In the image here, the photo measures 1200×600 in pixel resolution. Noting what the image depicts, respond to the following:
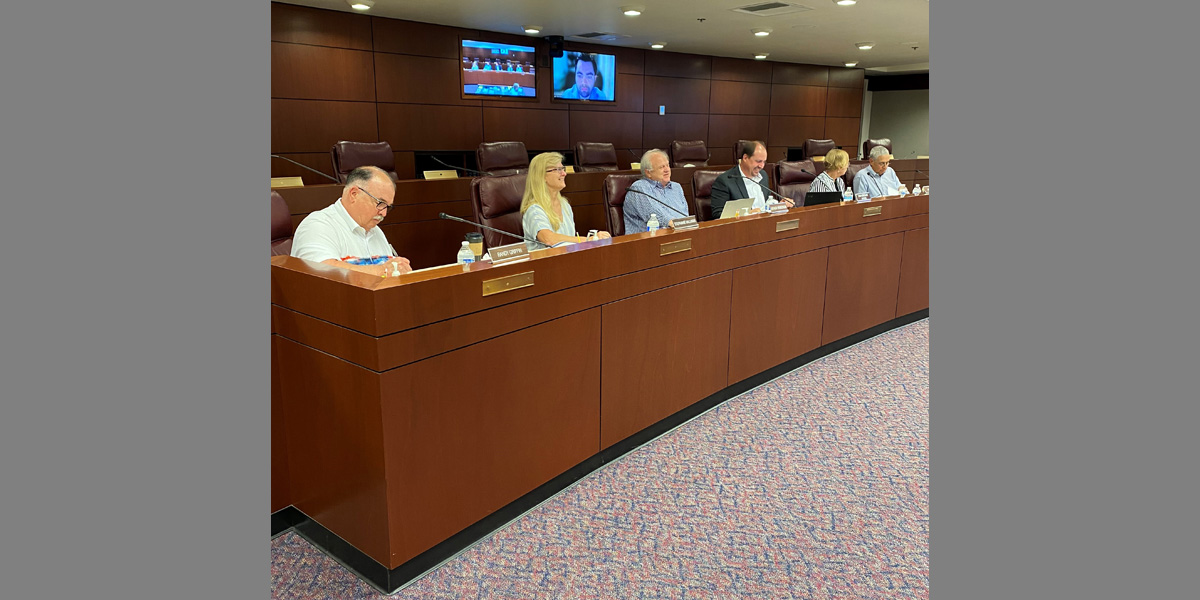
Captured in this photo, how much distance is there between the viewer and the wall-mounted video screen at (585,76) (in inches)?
340

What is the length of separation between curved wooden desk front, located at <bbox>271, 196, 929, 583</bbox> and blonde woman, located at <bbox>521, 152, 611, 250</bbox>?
86cm

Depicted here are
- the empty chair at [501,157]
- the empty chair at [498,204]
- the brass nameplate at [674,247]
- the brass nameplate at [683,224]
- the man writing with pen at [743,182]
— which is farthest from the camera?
the empty chair at [501,157]

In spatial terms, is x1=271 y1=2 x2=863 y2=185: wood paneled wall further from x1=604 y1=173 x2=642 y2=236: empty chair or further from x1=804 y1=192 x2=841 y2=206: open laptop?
x1=804 y1=192 x2=841 y2=206: open laptop

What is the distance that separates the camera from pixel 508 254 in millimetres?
2090

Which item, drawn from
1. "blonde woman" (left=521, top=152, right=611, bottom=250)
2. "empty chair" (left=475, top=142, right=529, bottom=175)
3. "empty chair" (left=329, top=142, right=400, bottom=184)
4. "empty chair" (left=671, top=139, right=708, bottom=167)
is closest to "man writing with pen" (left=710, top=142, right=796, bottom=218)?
"blonde woman" (left=521, top=152, right=611, bottom=250)

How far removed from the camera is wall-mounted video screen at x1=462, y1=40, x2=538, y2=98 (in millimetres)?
7863

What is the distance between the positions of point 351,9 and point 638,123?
13.9 ft

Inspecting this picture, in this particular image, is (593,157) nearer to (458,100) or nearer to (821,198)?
(458,100)

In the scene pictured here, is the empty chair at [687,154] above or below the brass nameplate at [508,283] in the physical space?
above

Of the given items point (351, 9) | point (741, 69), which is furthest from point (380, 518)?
point (741, 69)

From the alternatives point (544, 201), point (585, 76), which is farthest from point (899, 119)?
point (544, 201)

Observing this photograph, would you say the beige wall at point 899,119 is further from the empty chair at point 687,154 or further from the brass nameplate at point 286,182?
the brass nameplate at point 286,182

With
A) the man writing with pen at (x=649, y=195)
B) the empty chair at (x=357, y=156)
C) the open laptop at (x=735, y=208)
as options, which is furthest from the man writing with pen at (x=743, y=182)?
the empty chair at (x=357, y=156)

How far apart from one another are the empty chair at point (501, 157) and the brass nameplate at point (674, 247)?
323cm
